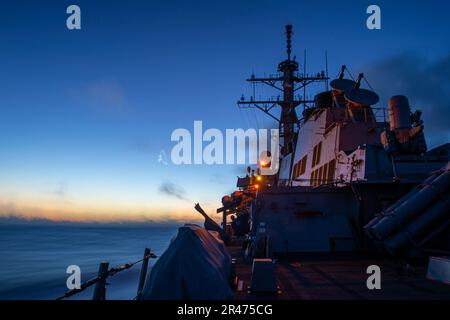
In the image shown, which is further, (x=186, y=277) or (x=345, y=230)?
(x=345, y=230)

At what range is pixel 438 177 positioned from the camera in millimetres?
9367

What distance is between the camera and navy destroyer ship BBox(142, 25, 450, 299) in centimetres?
519

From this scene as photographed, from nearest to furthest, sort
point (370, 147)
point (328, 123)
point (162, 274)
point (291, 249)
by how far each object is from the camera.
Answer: point (162, 274) → point (370, 147) → point (291, 249) → point (328, 123)

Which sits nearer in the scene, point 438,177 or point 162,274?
point 162,274

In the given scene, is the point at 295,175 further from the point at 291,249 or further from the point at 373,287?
the point at 373,287

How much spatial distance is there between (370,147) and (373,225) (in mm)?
3135

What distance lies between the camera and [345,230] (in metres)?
12.8

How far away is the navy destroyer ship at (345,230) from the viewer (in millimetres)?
5193
